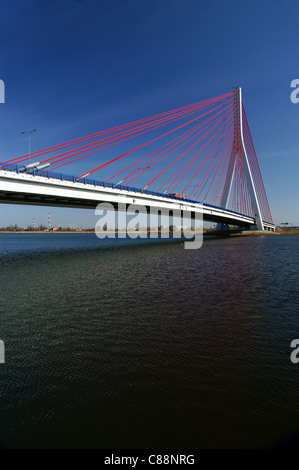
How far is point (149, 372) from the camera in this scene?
Result: 5.03 m

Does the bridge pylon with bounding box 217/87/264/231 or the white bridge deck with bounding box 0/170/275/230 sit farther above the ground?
the bridge pylon with bounding box 217/87/264/231

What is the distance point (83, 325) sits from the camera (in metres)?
7.61

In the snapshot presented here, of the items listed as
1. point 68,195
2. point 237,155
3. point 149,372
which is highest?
point 237,155

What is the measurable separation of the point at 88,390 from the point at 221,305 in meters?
6.24

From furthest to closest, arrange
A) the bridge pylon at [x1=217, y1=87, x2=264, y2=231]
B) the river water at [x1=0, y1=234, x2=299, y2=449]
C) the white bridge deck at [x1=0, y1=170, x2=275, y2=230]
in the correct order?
the bridge pylon at [x1=217, y1=87, x2=264, y2=231] → the white bridge deck at [x1=0, y1=170, x2=275, y2=230] → the river water at [x1=0, y1=234, x2=299, y2=449]

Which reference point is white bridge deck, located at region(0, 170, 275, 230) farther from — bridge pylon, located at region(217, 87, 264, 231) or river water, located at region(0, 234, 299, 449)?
river water, located at region(0, 234, 299, 449)

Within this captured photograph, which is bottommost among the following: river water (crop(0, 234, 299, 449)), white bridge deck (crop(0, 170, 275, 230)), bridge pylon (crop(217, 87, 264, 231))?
river water (crop(0, 234, 299, 449))

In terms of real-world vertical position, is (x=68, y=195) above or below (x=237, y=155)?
below

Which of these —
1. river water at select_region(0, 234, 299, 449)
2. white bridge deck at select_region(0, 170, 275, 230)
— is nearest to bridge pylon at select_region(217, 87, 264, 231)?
white bridge deck at select_region(0, 170, 275, 230)

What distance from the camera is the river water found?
11.7 ft

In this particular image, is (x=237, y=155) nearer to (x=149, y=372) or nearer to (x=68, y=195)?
(x=68, y=195)

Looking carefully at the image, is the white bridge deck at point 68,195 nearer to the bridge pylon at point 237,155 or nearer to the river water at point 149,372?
the bridge pylon at point 237,155

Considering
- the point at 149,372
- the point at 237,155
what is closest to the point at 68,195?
the point at 149,372

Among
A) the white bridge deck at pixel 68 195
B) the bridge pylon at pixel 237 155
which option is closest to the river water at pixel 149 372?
the white bridge deck at pixel 68 195
